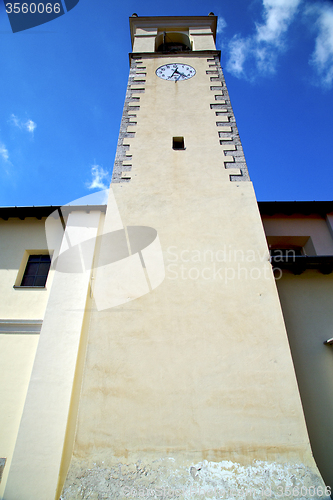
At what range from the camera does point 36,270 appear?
20.4ft

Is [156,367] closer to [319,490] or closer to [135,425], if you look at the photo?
[135,425]

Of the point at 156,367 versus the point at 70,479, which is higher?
the point at 156,367

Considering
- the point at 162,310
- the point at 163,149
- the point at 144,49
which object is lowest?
the point at 162,310

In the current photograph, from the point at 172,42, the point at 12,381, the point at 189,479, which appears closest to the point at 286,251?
the point at 189,479

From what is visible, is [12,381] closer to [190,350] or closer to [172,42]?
[190,350]

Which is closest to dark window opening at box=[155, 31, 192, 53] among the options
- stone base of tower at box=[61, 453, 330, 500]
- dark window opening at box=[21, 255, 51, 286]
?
dark window opening at box=[21, 255, 51, 286]

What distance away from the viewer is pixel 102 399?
3.46m

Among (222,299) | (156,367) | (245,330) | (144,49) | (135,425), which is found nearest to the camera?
(135,425)

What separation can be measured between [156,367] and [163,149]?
464 centimetres

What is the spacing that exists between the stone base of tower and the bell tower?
0.01 m

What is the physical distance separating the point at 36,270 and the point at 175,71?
23.1 ft

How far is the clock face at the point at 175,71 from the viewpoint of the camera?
27.6 ft

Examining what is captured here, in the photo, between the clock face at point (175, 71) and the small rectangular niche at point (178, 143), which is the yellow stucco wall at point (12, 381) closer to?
the small rectangular niche at point (178, 143)

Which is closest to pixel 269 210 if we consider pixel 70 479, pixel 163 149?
pixel 163 149
